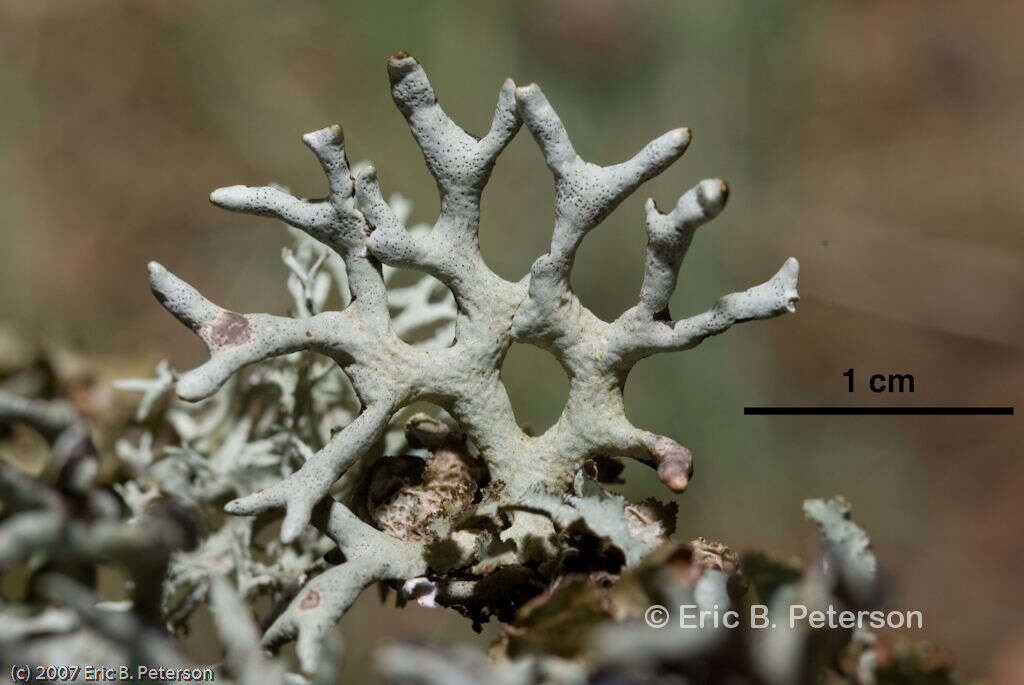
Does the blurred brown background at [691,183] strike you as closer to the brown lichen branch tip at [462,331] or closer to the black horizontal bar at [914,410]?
the black horizontal bar at [914,410]

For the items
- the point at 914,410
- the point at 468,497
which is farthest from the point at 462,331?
the point at 914,410

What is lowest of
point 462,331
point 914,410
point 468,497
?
point 468,497

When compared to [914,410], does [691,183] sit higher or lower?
higher

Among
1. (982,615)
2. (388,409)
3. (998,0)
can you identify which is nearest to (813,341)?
(982,615)

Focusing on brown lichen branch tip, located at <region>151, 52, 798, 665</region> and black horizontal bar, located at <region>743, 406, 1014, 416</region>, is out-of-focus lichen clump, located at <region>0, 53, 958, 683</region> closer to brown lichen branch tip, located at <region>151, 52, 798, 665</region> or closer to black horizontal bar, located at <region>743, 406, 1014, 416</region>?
brown lichen branch tip, located at <region>151, 52, 798, 665</region>

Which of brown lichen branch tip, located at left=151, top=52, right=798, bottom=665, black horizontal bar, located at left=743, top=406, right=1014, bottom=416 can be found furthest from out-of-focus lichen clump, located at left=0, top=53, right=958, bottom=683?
black horizontal bar, located at left=743, top=406, right=1014, bottom=416

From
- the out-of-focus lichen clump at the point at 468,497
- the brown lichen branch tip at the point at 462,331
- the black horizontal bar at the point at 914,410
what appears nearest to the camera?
the out-of-focus lichen clump at the point at 468,497

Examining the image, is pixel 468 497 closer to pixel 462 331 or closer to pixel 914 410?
pixel 462 331

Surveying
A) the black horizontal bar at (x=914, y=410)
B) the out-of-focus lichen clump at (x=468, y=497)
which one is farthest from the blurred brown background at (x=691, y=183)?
the out-of-focus lichen clump at (x=468, y=497)
